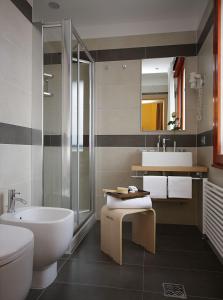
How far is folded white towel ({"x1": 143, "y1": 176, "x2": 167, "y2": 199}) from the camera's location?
8.38 feet

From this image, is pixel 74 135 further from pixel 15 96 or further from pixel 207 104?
pixel 207 104

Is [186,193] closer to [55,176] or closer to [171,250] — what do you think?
[171,250]

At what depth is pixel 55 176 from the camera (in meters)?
2.20

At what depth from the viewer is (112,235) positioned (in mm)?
2000

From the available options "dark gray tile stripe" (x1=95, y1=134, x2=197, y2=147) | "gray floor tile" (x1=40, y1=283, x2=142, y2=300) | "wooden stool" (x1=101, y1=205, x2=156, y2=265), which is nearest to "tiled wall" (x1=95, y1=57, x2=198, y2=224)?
"dark gray tile stripe" (x1=95, y1=134, x2=197, y2=147)

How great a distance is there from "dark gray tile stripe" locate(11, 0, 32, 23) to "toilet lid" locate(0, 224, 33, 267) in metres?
1.83

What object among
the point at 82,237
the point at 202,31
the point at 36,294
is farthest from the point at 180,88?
the point at 36,294

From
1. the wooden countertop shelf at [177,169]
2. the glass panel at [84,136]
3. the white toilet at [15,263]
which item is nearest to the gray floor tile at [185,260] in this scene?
the wooden countertop shelf at [177,169]

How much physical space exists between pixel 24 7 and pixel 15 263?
213cm

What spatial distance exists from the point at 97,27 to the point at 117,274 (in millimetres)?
2855

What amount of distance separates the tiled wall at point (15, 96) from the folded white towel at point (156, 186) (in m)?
1.23

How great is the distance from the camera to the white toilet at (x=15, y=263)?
3.12 feet

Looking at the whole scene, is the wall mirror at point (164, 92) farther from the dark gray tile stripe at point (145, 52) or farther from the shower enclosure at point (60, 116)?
the shower enclosure at point (60, 116)

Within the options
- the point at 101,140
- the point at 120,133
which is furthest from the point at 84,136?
the point at 120,133
